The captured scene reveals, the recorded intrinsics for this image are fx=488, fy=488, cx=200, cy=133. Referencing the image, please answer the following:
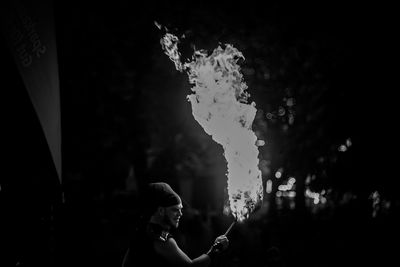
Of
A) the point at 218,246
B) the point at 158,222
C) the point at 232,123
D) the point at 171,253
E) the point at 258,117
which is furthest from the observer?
the point at 258,117

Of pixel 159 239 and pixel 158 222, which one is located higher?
pixel 158 222

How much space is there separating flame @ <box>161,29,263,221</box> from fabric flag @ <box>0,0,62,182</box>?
1888 mm

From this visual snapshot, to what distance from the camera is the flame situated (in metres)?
Result: 5.57

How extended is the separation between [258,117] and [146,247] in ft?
35.8

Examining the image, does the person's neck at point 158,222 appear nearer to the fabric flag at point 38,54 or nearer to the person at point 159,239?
the person at point 159,239

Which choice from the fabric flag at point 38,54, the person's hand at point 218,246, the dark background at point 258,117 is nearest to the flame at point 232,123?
the person's hand at point 218,246

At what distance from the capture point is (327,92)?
14836mm

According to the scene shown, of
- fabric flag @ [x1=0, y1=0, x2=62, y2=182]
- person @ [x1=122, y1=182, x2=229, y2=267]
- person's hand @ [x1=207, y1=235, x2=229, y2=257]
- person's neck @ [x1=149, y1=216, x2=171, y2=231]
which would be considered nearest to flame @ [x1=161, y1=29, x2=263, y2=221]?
person's hand @ [x1=207, y1=235, x2=229, y2=257]

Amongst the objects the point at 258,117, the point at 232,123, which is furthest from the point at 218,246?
the point at 258,117

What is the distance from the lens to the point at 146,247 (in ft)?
15.1

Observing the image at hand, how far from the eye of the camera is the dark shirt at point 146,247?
455 cm

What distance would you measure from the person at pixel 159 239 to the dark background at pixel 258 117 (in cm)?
526

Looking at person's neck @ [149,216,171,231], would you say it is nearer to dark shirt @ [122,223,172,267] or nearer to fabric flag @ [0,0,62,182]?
dark shirt @ [122,223,172,267]

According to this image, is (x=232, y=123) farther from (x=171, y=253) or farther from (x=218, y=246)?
(x=171, y=253)
